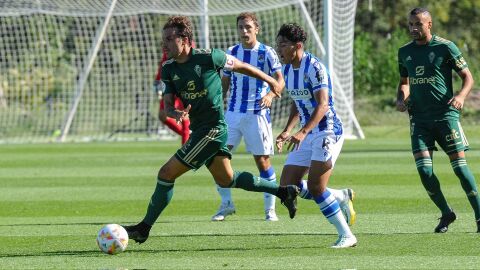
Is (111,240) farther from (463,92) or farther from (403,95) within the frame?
(463,92)

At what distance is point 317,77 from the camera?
8.95m

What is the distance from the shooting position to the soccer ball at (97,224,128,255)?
8.69 meters

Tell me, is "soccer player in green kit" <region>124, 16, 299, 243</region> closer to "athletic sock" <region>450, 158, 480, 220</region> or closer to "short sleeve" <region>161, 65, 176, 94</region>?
"short sleeve" <region>161, 65, 176, 94</region>

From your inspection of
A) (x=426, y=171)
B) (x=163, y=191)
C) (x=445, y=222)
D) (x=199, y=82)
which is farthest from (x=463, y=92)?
(x=163, y=191)

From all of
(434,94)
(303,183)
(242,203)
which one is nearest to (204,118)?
(303,183)

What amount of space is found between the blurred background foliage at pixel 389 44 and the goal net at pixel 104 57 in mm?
3103

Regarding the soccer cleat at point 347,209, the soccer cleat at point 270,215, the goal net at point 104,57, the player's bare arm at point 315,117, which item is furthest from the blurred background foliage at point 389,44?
the player's bare arm at point 315,117

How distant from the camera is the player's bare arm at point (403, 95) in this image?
10094mm

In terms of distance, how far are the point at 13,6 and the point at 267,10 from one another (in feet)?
18.9

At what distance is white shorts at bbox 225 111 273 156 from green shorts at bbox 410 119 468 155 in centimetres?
212

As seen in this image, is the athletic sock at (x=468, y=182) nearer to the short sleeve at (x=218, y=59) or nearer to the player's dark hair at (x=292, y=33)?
the player's dark hair at (x=292, y=33)

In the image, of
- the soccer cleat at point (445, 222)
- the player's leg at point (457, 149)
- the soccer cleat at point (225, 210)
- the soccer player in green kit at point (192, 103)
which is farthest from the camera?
the soccer cleat at point (225, 210)

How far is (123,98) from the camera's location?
27828 millimetres

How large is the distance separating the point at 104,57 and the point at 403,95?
59.6 ft
